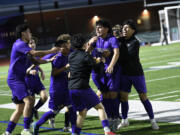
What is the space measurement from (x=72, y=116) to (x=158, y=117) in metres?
2.05

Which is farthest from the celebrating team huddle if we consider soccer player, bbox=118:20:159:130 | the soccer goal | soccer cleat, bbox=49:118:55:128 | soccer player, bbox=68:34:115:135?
the soccer goal

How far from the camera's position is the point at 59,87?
8.27 metres

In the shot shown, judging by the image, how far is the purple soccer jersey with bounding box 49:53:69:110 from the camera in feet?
26.8

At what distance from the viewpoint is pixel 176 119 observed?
8797mm

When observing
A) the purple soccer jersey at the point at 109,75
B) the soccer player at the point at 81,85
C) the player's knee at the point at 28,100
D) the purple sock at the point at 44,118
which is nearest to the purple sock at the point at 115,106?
the purple soccer jersey at the point at 109,75

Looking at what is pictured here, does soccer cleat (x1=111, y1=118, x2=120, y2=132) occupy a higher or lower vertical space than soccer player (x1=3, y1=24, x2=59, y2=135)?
lower

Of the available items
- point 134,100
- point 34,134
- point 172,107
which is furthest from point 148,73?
point 34,134

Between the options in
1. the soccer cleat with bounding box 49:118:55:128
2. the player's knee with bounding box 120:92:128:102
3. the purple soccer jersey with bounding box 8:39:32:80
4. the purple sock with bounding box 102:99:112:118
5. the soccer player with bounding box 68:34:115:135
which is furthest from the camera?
the soccer cleat with bounding box 49:118:55:128

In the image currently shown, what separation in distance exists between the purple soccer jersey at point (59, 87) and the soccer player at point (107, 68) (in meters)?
0.65

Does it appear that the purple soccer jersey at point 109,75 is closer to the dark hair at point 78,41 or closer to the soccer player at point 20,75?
the dark hair at point 78,41

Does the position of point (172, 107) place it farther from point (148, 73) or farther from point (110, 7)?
point (110, 7)

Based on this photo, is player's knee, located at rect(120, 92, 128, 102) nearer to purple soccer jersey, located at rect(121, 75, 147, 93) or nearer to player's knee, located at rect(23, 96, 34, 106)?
purple soccer jersey, located at rect(121, 75, 147, 93)

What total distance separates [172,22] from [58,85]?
112ft

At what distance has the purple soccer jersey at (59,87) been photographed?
321 inches
